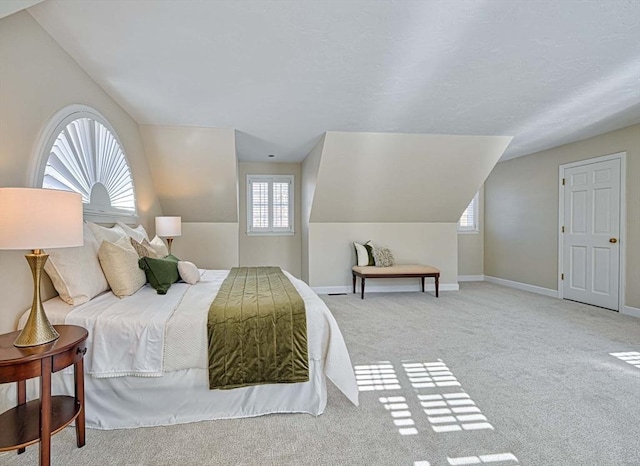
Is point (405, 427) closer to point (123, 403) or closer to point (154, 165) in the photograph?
point (123, 403)

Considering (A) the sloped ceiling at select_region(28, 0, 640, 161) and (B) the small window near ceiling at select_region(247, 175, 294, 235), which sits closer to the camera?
(A) the sloped ceiling at select_region(28, 0, 640, 161)

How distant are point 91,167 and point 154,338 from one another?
1732 millimetres

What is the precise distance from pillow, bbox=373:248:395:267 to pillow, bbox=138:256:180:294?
3.59 m

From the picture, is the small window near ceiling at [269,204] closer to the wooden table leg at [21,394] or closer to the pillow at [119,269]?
the pillow at [119,269]

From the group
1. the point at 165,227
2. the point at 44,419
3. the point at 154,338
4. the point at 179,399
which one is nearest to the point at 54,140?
the point at 154,338

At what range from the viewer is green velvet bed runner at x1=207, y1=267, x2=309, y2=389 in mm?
1954

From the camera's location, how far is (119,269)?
7.71 feet

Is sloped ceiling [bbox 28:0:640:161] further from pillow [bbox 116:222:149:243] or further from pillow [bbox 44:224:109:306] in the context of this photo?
pillow [bbox 44:224:109:306]

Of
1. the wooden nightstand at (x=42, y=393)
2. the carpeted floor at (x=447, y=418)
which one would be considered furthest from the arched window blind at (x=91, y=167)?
the carpeted floor at (x=447, y=418)

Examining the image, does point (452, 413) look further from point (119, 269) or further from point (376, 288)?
point (376, 288)

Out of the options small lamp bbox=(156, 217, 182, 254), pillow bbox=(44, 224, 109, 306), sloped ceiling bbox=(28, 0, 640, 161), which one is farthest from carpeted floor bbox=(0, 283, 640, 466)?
small lamp bbox=(156, 217, 182, 254)

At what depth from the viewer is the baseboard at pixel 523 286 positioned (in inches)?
217

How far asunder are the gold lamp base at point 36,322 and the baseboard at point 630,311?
5.75m

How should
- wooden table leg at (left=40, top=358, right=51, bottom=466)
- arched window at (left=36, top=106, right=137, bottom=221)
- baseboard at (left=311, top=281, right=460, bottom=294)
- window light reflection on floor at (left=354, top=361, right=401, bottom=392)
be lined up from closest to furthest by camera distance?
wooden table leg at (left=40, top=358, right=51, bottom=466)
arched window at (left=36, top=106, right=137, bottom=221)
window light reflection on floor at (left=354, top=361, right=401, bottom=392)
baseboard at (left=311, top=281, right=460, bottom=294)
